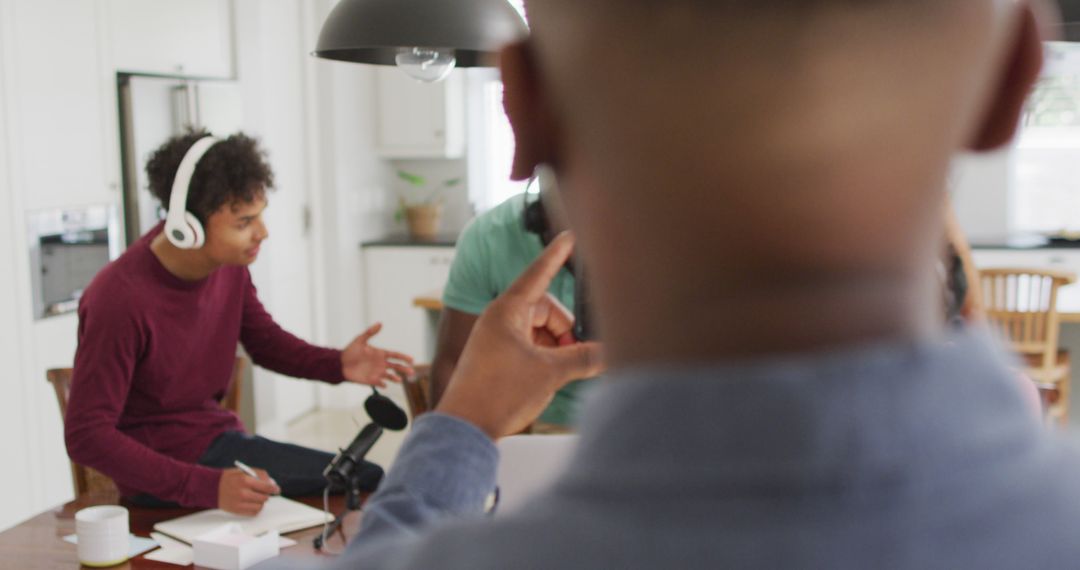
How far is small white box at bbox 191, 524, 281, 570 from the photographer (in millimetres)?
1708

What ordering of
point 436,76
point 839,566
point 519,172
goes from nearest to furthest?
1. point 839,566
2. point 519,172
3. point 436,76

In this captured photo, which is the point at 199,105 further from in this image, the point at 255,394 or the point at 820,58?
the point at 820,58

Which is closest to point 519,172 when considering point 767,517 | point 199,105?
point 767,517

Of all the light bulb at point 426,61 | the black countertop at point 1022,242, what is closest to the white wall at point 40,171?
the light bulb at point 426,61

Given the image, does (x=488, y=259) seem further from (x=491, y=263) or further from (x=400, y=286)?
(x=400, y=286)

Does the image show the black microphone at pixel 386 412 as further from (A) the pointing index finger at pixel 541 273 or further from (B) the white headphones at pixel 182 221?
(A) the pointing index finger at pixel 541 273

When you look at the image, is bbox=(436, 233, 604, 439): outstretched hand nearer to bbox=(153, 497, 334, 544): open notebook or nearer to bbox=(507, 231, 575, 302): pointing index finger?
bbox=(507, 231, 575, 302): pointing index finger

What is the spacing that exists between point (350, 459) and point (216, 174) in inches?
33.4

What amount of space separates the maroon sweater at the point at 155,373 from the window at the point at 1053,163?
14.9 feet

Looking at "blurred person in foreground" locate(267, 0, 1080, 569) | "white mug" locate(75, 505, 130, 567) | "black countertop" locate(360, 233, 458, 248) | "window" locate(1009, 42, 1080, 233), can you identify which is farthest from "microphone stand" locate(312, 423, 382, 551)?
"window" locate(1009, 42, 1080, 233)

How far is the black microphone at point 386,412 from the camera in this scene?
1.89m

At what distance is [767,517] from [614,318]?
10 cm

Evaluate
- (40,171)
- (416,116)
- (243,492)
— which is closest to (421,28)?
(243,492)

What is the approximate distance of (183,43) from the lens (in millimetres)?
4586
